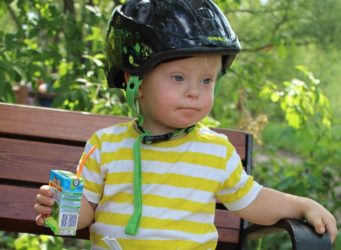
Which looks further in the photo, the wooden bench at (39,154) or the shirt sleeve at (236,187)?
the wooden bench at (39,154)

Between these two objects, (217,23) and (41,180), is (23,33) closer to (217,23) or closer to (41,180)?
(41,180)

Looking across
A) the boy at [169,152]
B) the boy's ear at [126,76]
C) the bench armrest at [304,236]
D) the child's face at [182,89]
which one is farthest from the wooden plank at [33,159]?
the bench armrest at [304,236]

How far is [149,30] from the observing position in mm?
2049

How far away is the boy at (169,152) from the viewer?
2.04m

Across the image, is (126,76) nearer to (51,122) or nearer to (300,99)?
(51,122)

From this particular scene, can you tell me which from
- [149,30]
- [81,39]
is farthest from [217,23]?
[81,39]

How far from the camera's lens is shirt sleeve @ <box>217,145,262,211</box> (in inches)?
85.7

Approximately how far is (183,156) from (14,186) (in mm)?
778

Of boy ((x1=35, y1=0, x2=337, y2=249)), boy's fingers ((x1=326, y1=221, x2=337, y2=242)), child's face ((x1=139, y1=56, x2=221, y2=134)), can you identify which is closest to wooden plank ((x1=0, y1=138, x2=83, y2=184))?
boy ((x1=35, y1=0, x2=337, y2=249))

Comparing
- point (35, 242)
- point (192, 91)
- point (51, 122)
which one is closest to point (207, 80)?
point (192, 91)

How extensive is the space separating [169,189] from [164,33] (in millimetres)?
497

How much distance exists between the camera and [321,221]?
1.95 metres

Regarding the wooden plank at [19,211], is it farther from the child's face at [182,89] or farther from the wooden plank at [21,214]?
the child's face at [182,89]

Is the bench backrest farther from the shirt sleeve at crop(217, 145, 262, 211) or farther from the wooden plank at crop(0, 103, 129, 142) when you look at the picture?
the shirt sleeve at crop(217, 145, 262, 211)
